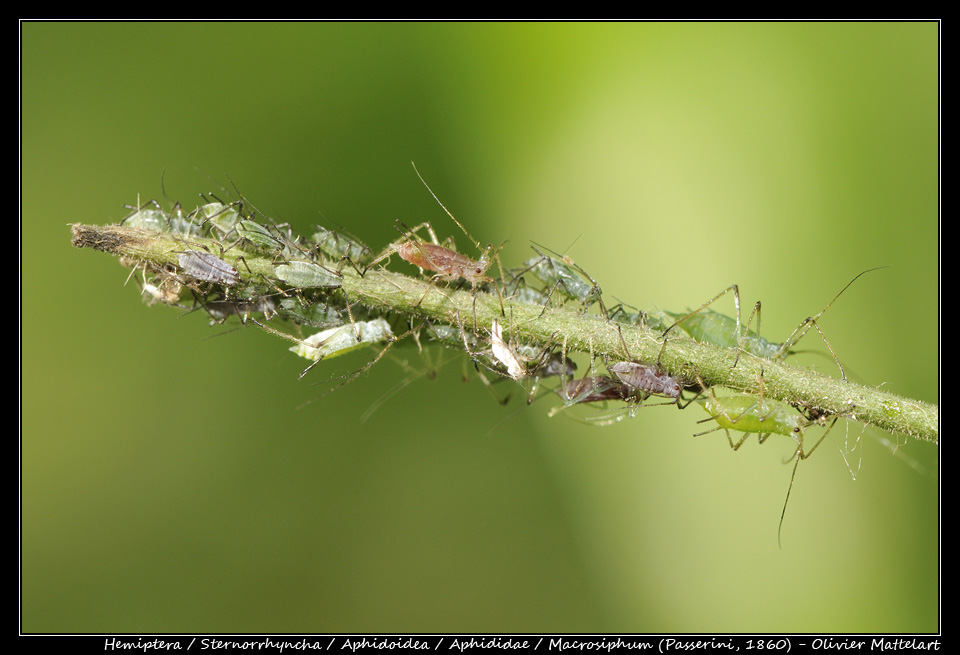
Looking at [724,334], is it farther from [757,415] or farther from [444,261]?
[444,261]

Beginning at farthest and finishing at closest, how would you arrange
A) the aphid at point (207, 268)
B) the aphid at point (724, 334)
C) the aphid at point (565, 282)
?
the aphid at point (565, 282) < the aphid at point (724, 334) < the aphid at point (207, 268)

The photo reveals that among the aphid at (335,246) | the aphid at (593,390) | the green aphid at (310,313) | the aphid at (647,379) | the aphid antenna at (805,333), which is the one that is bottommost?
the aphid at (593,390)

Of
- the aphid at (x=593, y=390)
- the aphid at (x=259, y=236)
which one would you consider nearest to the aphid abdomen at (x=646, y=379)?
the aphid at (x=593, y=390)

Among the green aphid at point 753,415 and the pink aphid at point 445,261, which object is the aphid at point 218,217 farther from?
the green aphid at point 753,415

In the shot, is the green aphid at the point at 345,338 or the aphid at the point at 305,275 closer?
the aphid at the point at 305,275

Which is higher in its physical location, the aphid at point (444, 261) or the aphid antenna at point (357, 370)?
Result: the aphid at point (444, 261)

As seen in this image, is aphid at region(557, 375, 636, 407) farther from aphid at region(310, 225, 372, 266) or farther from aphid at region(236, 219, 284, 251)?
aphid at region(236, 219, 284, 251)

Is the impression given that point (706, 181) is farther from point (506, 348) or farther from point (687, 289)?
point (506, 348)

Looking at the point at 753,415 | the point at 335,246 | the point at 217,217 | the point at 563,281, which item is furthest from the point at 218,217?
the point at 753,415
